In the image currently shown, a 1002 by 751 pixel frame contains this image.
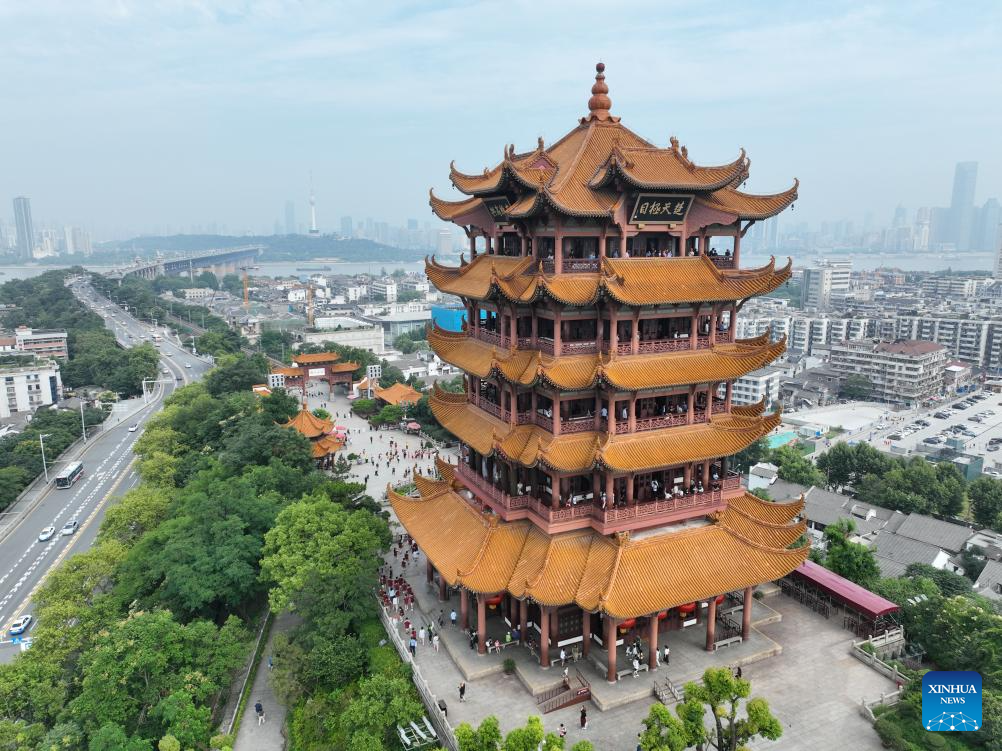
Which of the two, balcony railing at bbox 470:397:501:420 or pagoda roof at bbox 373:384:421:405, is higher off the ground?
balcony railing at bbox 470:397:501:420

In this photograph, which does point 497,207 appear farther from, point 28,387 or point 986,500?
point 28,387

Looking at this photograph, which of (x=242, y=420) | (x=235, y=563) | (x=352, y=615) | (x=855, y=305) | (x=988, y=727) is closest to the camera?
(x=988, y=727)

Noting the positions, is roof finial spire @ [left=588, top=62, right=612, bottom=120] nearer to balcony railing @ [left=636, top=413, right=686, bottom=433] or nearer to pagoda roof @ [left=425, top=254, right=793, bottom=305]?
pagoda roof @ [left=425, top=254, right=793, bottom=305]

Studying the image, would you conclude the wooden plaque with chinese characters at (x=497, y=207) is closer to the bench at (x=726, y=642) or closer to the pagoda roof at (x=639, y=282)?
the pagoda roof at (x=639, y=282)

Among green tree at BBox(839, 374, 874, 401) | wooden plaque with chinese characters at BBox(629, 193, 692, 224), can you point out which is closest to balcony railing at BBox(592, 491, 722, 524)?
wooden plaque with chinese characters at BBox(629, 193, 692, 224)

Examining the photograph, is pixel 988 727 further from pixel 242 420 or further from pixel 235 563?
pixel 242 420

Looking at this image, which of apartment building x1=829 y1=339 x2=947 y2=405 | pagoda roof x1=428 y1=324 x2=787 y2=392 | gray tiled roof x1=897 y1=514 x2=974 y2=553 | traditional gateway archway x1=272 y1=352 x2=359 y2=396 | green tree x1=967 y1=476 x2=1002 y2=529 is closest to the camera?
pagoda roof x1=428 y1=324 x2=787 y2=392

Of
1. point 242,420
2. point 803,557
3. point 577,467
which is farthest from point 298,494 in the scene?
point 803,557
